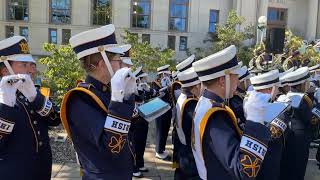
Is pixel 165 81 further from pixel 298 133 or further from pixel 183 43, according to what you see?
pixel 183 43

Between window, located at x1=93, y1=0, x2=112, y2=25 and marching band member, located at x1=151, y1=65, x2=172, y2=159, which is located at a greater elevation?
window, located at x1=93, y1=0, x2=112, y2=25

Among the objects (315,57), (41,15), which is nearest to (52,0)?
(41,15)

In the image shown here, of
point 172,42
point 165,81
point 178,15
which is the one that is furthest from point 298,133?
point 178,15

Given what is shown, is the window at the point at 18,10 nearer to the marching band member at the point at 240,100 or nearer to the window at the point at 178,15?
the window at the point at 178,15

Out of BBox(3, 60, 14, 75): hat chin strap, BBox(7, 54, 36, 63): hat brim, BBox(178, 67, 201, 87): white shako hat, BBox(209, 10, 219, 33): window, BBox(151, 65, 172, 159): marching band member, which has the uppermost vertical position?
BBox(209, 10, 219, 33): window

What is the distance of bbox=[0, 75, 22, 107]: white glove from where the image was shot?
10.3ft

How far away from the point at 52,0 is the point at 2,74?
28239mm

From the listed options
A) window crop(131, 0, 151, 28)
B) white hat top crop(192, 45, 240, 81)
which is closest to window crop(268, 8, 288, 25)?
window crop(131, 0, 151, 28)

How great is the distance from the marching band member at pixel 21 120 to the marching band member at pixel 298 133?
3234 millimetres

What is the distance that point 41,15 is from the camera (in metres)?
30.4

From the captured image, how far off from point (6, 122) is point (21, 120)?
189 mm

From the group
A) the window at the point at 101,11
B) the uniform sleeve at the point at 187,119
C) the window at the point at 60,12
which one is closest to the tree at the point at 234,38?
the window at the point at 101,11

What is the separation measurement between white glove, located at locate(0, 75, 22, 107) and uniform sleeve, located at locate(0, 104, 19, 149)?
0.05 meters

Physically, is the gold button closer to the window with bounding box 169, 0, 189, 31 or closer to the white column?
the window with bounding box 169, 0, 189, 31
